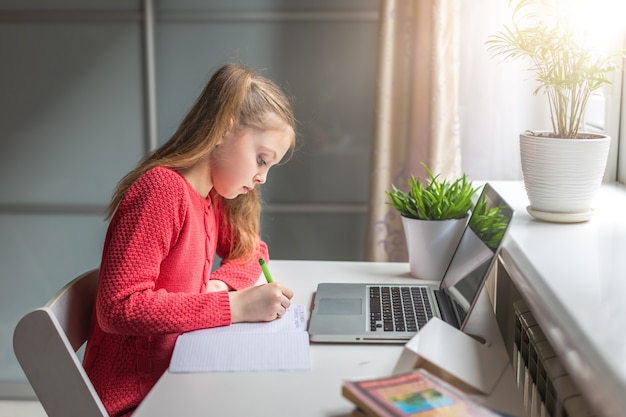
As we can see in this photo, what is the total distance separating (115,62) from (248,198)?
113cm

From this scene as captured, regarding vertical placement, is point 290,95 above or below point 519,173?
above

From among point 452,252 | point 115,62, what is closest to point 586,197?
point 452,252

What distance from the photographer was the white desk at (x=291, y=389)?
3.27 feet

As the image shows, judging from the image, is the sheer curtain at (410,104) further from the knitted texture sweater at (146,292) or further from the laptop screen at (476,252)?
the knitted texture sweater at (146,292)

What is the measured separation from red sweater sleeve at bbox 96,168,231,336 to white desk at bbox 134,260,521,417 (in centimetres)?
15

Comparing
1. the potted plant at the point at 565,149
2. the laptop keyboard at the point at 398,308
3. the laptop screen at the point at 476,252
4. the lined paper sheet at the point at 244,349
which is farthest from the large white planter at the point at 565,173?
the lined paper sheet at the point at 244,349

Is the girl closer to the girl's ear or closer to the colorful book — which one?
the girl's ear

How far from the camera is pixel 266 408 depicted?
100 cm

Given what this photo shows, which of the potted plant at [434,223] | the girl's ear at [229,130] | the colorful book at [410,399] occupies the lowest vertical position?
the colorful book at [410,399]

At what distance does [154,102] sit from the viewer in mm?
2535

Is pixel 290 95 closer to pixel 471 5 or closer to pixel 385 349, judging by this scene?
pixel 471 5

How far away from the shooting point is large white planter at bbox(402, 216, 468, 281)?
1.51 metres

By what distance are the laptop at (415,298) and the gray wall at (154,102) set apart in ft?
3.56

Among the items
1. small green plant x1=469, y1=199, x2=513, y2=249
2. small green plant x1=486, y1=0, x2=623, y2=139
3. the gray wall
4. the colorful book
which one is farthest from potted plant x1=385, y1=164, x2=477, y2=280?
the gray wall
